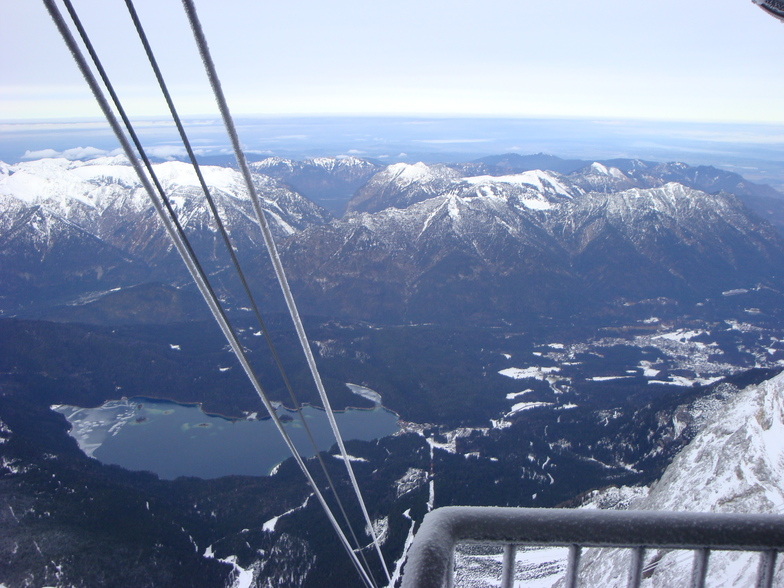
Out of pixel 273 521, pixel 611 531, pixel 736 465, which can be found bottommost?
pixel 273 521

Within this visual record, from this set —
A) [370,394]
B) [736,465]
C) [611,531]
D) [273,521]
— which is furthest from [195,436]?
Result: [611,531]

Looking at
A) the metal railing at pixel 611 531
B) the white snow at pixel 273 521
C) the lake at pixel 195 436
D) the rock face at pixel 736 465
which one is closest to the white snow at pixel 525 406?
the lake at pixel 195 436

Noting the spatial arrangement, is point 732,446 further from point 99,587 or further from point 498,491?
point 99,587

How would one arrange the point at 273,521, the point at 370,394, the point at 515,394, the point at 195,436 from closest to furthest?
the point at 273,521 < the point at 195,436 < the point at 515,394 < the point at 370,394

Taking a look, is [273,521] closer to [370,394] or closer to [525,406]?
[370,394]

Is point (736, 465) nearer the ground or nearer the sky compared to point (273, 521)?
nearer the sky

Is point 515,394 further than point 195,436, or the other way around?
point 515,394
